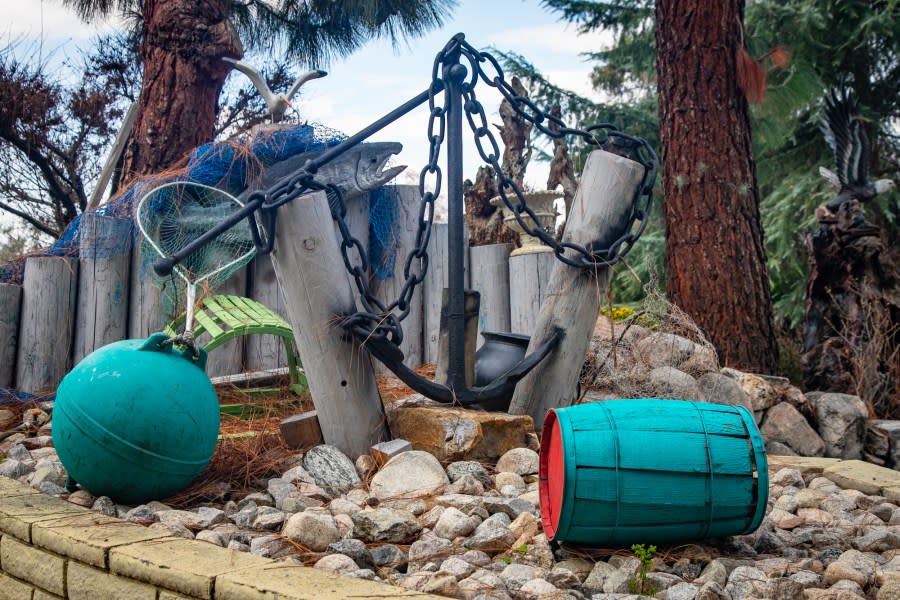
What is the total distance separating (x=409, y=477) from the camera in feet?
9.61

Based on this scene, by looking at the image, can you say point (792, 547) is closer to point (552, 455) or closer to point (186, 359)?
point (552, 455)

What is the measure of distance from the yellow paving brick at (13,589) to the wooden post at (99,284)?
234cm

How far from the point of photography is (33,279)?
4.84 metres

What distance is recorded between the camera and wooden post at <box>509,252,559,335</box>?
503cm

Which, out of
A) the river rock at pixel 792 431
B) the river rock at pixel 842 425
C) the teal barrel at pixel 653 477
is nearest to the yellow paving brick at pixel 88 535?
the teal barrel at pixel 653 477

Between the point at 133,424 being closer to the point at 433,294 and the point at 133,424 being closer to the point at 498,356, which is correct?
the point at 498,356

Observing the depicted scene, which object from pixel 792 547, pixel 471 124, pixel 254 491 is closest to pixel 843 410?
pixel 792 547

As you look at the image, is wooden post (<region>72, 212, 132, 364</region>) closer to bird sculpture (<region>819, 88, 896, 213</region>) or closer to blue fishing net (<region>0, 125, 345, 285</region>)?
blue fishing net (<region>0, 125, 345, 285</region>)

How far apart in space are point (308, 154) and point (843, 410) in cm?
366

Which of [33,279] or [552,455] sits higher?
[33,279]

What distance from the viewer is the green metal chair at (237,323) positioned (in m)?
4.12

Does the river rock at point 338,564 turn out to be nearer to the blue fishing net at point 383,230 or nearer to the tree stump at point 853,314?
the blue fishing net at point 383,230

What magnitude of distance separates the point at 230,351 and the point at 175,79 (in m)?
3.10

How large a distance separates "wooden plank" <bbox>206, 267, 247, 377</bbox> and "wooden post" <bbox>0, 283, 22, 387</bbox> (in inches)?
44.6
